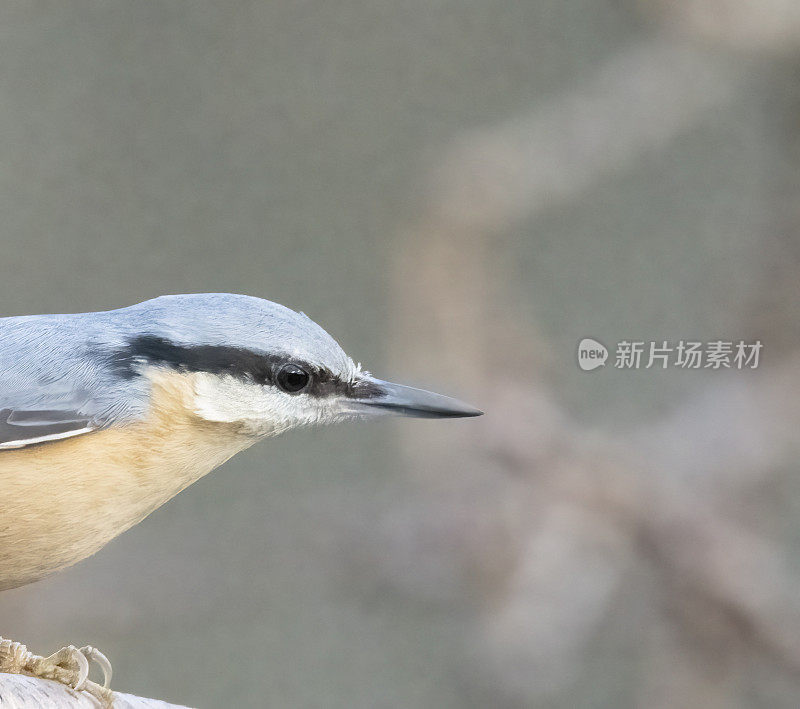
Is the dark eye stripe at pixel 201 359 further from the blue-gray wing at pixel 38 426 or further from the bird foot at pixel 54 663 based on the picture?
Result: the bird foot at pixel 54 663

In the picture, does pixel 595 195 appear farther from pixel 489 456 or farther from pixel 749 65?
pixel 489 456

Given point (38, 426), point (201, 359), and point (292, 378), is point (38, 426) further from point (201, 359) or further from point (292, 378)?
point (292, 378)

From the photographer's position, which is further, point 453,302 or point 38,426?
point 453,302
